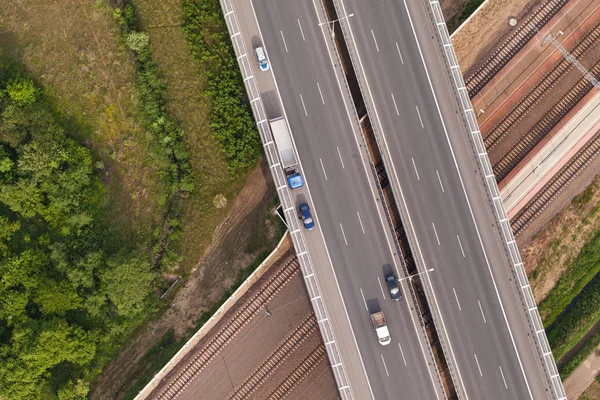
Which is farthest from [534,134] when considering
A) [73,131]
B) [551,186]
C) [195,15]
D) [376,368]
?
[73,131]

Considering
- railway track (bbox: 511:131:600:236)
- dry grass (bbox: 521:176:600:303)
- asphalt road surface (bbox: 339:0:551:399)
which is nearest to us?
asphalt road surface (bbox: 339:0:551:399)

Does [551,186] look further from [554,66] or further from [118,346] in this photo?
[118,346]

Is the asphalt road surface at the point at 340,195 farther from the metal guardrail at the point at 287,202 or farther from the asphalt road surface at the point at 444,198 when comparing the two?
the asphalt road surface at the point at 444,198

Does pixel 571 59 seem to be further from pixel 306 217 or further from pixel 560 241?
pixel 306 217

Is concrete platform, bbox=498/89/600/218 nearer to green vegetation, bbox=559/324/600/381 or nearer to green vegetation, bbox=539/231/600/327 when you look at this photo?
green vegetation, bbox=539/231/600/327

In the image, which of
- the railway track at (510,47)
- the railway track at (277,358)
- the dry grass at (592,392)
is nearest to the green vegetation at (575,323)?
the dry grass at (592,392)

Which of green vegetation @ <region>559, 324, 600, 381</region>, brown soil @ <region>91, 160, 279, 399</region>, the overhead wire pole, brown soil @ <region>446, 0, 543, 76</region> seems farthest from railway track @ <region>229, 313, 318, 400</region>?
→ the overhead wire pole

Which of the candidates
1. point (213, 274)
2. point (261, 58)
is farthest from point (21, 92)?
point (213, 274)
